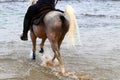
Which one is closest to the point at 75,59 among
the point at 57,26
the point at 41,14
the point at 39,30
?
the point at 39,30

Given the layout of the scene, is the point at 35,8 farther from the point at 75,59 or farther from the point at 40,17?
the point at 75,59

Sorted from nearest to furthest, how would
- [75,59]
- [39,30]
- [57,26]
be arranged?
1. [57,26]
2. [39,30]
3. [75,59]

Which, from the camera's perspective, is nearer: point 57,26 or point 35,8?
point 57,26

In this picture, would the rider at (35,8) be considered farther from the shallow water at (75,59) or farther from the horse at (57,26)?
the shallow water at (75,59)

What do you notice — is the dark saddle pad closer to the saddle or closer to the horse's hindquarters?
the saddle

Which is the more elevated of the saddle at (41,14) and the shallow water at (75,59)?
the saddle at (41,14)

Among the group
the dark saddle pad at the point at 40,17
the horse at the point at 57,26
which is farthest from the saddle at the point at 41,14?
the horse at the point at 57,26

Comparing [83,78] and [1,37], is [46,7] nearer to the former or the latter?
[83,78]

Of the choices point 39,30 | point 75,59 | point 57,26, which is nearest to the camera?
point 57,26

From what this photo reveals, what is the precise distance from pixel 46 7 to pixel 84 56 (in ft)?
6.84

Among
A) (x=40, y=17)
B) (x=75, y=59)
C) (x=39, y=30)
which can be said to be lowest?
(x=75, y=59)

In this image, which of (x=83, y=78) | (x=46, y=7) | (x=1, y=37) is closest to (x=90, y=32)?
(x=1, y=37)

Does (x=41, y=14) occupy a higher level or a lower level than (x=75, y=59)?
higher

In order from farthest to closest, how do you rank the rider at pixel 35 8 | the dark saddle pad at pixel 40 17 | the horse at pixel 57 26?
the rider at pixel 35 8
the dark saddle pad at pixel 40 17
the horse at pixel 57 26
